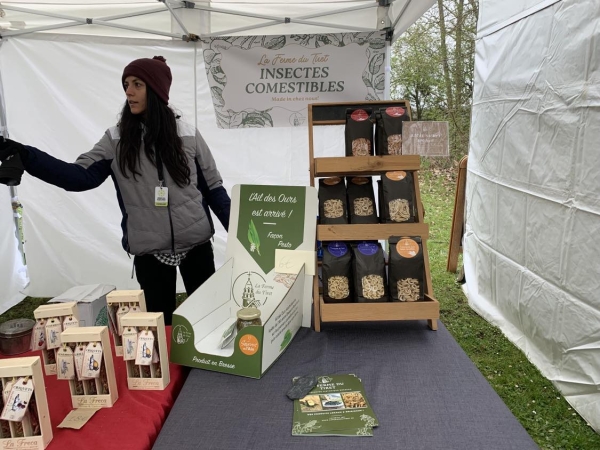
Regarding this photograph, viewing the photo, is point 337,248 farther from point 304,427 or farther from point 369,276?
Answer: point 304,427

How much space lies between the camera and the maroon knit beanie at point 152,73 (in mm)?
1557

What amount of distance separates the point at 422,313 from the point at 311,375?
1.30 feet

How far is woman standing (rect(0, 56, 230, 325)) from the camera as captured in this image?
1.59 metres

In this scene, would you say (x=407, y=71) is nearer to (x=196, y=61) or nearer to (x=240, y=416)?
(x=196, y=61)

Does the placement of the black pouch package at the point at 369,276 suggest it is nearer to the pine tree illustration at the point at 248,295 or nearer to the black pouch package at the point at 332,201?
the black pouch package at the point at 332,201

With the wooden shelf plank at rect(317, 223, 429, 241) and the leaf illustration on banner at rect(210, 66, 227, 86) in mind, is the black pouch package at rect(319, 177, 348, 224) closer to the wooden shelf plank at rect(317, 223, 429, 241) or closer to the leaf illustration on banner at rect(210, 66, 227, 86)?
the wooden shelf plank at rect(317, 223, 429, 241)

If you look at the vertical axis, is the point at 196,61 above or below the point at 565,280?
above

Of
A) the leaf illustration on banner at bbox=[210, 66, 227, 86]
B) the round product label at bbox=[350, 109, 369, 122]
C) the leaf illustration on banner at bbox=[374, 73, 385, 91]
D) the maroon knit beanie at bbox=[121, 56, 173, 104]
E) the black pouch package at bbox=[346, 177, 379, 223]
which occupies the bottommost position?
the black pouch package at bbox=[346, 177, 379, 223]

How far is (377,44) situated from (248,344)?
2501 millimetres

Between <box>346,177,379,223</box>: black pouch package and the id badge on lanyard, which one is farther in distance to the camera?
the id badge on lanyard

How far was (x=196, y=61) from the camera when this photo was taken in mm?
3088

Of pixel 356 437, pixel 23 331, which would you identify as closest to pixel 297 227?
pixel 356 437

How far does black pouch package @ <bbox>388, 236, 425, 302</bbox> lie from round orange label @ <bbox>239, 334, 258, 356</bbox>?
1.48 feet

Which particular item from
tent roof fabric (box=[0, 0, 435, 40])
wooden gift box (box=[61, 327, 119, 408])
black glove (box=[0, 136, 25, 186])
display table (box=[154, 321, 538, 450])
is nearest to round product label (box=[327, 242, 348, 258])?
display table (box=[154, 321, 538, 450])
